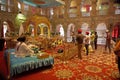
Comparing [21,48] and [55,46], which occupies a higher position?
[21,48]

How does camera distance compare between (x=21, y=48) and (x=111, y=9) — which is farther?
(x=111, y=9)

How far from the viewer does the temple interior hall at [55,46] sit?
4.43 metres

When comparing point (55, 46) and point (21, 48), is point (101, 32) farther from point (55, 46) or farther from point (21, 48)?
point (21, 48)

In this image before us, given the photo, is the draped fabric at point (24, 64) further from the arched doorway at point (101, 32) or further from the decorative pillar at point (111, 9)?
the arched doorway at point (101, 32)

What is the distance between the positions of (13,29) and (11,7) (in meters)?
2.68

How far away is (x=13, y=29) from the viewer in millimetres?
15266

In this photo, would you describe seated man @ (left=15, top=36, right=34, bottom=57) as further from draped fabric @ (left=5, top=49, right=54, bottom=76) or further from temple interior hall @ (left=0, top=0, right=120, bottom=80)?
draped fabric @ (left=5, top=49, right=54, bottom=76)

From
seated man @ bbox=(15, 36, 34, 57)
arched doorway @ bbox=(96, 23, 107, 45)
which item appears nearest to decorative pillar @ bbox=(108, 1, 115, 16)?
arched doorway @ bbox=(96, 23, 107, 45)

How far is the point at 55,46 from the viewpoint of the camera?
10016 mm

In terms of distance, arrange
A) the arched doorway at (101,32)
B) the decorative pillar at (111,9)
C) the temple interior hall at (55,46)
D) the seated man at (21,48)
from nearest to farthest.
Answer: the temple interior hall at (55,46)
the seated man at (21,48)
the decorative pillar at (111,9)
the arched doorway at (101,32)

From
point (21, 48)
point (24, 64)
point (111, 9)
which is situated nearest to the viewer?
point (24, 64)

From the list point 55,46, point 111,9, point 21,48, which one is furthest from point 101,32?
point 21,48

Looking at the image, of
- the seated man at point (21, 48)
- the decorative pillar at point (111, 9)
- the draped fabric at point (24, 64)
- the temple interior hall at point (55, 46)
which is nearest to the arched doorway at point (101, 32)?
the temple interior hall at point (55, 46)

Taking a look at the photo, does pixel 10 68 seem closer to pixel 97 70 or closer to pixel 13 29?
pixel 97 70
